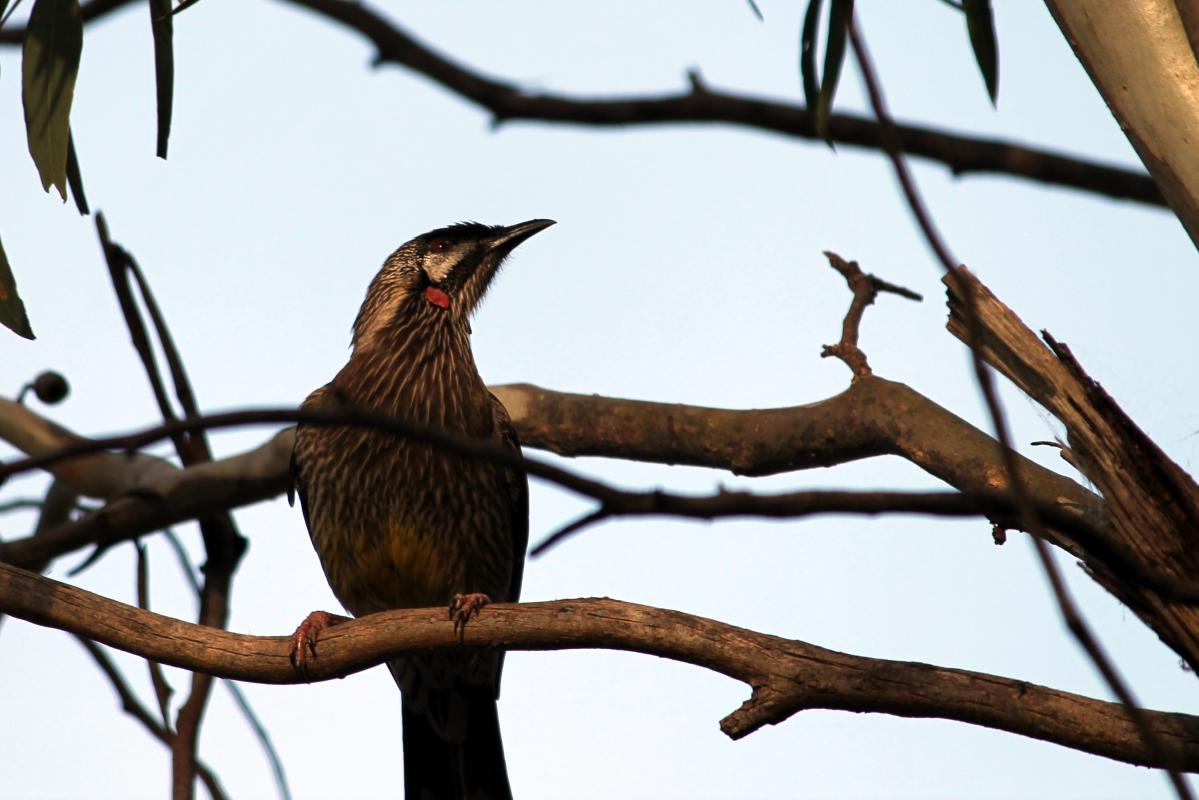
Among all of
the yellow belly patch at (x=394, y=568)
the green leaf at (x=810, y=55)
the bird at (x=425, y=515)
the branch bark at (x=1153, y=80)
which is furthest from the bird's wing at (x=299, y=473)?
the branch bark at (x=1153, y=80)

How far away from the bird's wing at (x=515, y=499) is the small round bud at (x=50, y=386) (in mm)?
1553

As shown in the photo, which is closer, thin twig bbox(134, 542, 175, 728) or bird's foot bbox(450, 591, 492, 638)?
bird's foot bbox(450, 591, 492, 638)

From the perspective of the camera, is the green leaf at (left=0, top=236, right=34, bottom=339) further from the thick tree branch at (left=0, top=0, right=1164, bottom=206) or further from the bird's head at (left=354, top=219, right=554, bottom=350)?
the thick tree branch at (left=0, top=0, right=1164, bottom=206)

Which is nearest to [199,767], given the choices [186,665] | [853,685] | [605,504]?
[186,665]

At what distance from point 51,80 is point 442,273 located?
219 cm

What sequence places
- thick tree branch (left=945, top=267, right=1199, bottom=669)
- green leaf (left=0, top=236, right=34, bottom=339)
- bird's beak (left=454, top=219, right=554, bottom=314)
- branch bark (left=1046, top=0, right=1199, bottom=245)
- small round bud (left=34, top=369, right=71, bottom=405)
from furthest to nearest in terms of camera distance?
bird's beak (left=454, top=219, right=554, bottom=314) → small round bud (left=34, top=369, right=71, bottom=405) → green leaf (left=0, top=236, right=34, bottom=339) → branch bark (left=1046, top=0, right=1199, bottom=245) → thick tree branch (left=945, top=267, right=1199, bottom=669)

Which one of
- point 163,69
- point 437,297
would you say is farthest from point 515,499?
point 163,69

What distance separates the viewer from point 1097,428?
2.81 meters

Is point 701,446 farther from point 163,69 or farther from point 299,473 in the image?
point 163,69

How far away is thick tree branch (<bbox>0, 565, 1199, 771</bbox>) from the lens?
279cm

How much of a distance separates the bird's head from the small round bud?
1.06m

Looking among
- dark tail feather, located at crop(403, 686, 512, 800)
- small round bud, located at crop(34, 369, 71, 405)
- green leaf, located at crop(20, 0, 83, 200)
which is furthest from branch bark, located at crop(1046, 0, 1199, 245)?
small round bud, located at crop(34, 369, 71, 405)

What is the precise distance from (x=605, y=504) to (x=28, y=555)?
13.7 feet

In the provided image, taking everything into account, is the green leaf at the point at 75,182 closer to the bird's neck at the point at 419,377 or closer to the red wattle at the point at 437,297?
the bird's neck at the point at 419,377
